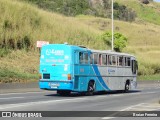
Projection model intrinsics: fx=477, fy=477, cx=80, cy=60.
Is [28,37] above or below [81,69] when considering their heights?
above

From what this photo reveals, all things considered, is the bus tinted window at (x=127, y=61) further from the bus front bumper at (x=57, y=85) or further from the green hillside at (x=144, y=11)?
the green hillside at (x=144, y=11)

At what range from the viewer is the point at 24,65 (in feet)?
143

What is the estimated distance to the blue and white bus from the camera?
2764 centimetres

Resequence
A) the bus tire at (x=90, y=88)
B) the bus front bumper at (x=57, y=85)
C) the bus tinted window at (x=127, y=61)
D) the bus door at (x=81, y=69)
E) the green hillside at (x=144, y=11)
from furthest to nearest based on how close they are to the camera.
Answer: the green hillside at (x=144, y=11) < the bus tinted window at (x=127, y=61) < the bus tire at (x=90, y=88) < the bus door at (x=81, y=69) < the bus front bumper at (x=57, y=85)

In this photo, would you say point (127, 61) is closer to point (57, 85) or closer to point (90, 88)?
point (90, 88)

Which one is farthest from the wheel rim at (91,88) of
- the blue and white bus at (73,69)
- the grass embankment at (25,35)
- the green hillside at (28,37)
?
the grass embankment at (25,35)

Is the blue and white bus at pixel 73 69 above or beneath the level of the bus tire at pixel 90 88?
above

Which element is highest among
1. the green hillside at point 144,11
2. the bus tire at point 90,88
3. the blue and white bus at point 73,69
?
the green hillside at point 144,11

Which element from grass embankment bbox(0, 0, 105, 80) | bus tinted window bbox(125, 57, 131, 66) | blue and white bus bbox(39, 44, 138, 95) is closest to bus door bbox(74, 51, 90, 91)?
blue and white bus bbox(39, 44, 138, 95)

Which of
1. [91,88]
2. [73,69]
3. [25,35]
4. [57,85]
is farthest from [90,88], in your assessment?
[25,35]

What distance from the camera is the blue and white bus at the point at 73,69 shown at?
2764 cm

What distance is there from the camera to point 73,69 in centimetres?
2759

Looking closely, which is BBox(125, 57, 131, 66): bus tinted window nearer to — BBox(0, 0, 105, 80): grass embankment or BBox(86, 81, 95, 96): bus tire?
BBox(86, 81, 95, 96): bus tire

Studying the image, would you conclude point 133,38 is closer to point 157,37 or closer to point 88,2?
point 157,37
